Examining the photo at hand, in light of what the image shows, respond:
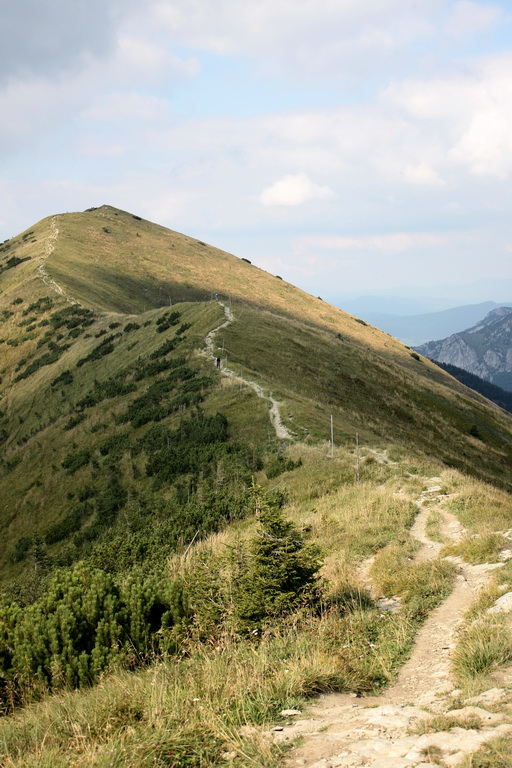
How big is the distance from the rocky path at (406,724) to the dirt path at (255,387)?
16.7 metres

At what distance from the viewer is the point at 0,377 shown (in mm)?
55625

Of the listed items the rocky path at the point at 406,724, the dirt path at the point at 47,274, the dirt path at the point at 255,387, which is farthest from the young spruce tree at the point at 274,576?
the dirt path at the point at 47,274

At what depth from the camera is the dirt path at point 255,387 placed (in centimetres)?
2342

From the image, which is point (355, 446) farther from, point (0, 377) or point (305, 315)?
point (305, 315)

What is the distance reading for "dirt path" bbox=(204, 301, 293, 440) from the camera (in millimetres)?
23422

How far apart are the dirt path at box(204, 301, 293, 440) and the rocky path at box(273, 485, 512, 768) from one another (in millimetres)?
16680

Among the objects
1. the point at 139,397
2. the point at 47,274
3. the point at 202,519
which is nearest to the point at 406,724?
the point at 202,519

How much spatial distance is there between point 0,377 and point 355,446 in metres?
46.3

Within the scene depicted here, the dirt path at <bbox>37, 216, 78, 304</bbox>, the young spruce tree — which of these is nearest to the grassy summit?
the young spruce tree

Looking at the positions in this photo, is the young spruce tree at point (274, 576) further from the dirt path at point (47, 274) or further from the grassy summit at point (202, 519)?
the dirt path at point (47, 274)

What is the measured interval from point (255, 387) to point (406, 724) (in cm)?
2522

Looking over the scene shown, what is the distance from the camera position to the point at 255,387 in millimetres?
29672

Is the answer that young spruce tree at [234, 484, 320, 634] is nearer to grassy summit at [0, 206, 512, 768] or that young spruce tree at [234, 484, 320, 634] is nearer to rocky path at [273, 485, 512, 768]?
grassy summit at [0, 206, 512, 768]

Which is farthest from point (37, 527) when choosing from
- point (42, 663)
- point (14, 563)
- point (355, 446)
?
point (42, 663)
